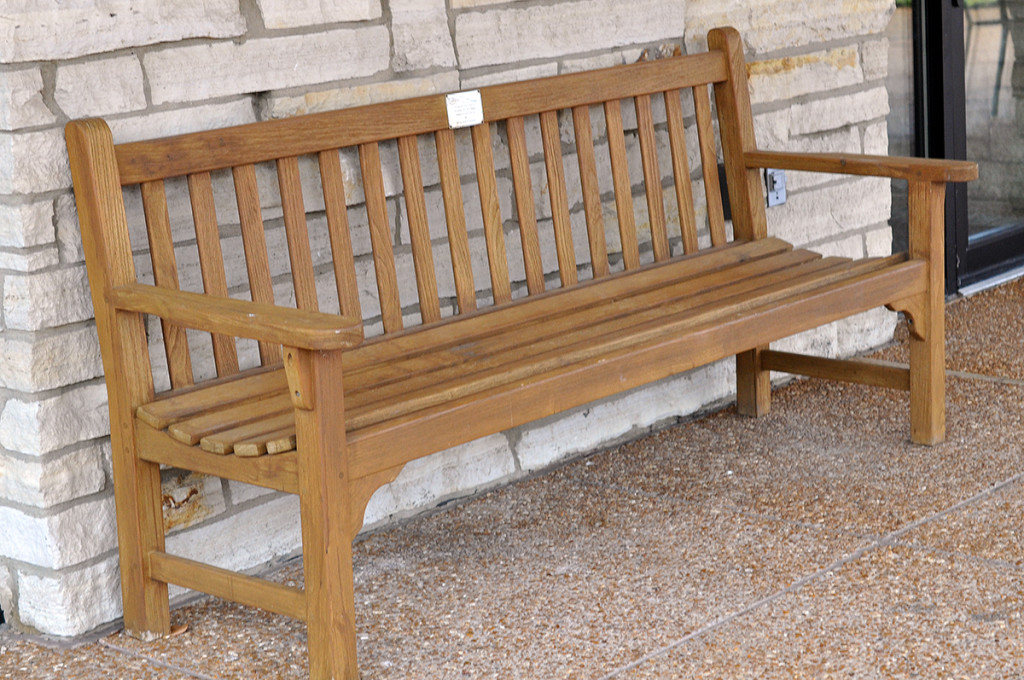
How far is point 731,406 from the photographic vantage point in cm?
390

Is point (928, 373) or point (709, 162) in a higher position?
point (709, 162)

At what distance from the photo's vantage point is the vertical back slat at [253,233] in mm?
2686

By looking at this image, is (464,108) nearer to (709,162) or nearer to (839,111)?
(709,162)

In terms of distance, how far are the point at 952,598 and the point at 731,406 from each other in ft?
4.52

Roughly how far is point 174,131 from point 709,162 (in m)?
1.47

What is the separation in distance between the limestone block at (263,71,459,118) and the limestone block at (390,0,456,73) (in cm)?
3

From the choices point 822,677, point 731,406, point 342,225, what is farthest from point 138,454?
point 731,406

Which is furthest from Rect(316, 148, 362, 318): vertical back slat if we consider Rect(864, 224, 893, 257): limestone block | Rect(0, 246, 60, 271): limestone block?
Rect(864, 224, 893, 257): limestone block

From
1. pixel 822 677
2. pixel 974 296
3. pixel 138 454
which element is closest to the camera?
pixel 822 677

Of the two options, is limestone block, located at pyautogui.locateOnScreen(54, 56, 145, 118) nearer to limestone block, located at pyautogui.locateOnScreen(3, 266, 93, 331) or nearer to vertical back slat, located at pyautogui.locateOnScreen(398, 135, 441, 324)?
limestone block, located at pyautogui.locateOnScreen(3, 266, 93, 331)

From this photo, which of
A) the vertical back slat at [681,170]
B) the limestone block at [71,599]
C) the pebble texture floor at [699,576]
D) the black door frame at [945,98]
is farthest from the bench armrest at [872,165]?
the limestone block at [71,599]

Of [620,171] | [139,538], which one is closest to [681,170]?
[620,171]

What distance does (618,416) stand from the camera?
142 inches

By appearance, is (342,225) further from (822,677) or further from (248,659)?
(822,677)
